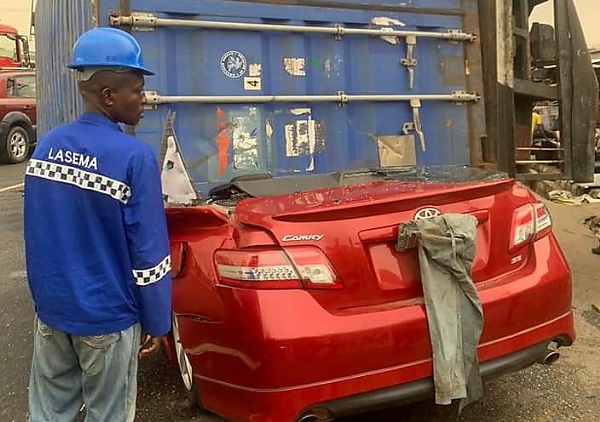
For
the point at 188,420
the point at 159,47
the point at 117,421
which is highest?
the point at 159,47

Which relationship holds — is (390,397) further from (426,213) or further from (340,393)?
(426,213)

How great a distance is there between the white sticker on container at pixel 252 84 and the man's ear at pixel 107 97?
2.10m

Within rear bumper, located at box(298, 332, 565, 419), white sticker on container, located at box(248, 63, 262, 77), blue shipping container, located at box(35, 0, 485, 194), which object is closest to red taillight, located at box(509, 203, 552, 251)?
rear bumper, located at box(298, 332, 565, 419)

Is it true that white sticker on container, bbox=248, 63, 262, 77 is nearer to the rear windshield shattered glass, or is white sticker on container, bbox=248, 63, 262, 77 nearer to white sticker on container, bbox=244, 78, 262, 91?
white sticker on container, bbox=244, 78, 262, 91

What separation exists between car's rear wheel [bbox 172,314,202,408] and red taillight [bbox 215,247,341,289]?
0.76 meters

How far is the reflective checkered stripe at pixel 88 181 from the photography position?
7.77 ft

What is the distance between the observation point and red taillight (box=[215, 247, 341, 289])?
9.32ft

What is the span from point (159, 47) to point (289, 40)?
0.86 meters

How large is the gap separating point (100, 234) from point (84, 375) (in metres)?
0.54

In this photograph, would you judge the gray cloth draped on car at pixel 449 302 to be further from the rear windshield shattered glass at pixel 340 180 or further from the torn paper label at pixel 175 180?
the torn paper label at pixel 175 180

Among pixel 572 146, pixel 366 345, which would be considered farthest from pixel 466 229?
pixel 572 146

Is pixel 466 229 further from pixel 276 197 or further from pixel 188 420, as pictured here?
pixel 188 420

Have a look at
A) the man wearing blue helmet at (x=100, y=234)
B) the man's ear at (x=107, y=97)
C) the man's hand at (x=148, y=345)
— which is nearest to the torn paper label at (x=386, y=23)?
the man wearing blue helmet at (x=100, y=234)

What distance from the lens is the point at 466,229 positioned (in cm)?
305
